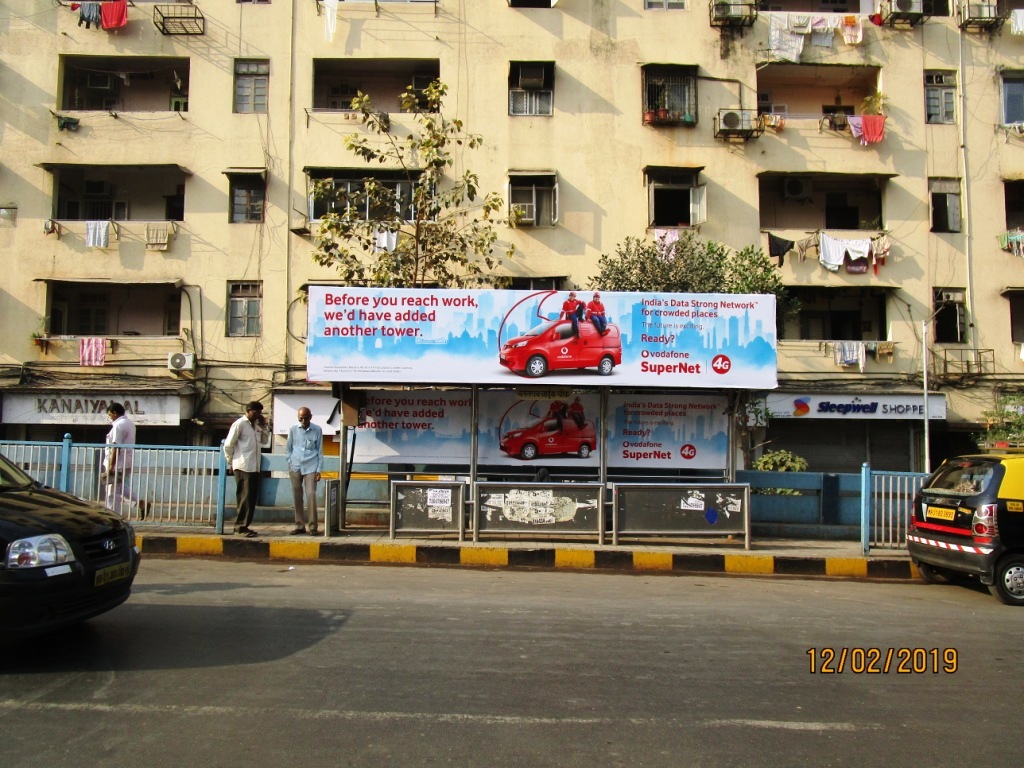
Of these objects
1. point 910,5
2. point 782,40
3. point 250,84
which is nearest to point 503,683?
point 250,84

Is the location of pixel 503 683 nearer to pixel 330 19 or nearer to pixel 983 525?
pixel 983 525

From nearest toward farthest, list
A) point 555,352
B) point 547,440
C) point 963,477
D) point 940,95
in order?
point 963,477 → point 555,352 → point 547,440 → point 940,95

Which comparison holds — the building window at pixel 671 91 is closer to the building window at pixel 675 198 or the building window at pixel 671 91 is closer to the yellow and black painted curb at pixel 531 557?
the building window at pixel 675 198

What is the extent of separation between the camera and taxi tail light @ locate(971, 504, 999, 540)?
7762 mm

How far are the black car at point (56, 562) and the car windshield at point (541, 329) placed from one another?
227 inches

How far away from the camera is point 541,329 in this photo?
33.1 feet

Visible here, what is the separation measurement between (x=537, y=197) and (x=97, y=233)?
12094mm

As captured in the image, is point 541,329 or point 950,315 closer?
point 541,329

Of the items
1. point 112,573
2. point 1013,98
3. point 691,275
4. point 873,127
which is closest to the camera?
point 112,573

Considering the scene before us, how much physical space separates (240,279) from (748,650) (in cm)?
1833

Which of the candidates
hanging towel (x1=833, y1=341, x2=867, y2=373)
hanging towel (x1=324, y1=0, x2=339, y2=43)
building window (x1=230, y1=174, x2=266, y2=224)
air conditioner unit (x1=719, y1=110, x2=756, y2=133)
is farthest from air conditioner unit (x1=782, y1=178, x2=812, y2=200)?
building window (x1=230, y1=174, x2=266, y2=224)

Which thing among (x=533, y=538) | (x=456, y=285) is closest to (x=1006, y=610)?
(x=533, y=538)

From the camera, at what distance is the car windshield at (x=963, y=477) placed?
8047 millimetres

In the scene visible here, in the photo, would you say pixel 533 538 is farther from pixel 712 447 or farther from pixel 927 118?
pixel 927 118
